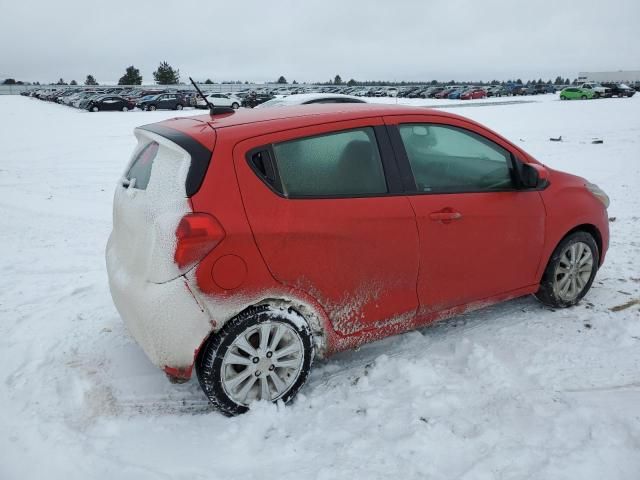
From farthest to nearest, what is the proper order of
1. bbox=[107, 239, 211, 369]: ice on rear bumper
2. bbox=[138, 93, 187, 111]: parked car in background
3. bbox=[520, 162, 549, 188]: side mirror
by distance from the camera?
bbox=[138, 93, 187, 111]: parked car in background < bbox=[520, 162, 549, 188]: side mirror < bbox=[107, 239, 211, 369]: ice on rear bumper

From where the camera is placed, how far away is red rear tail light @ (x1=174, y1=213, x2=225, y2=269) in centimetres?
270

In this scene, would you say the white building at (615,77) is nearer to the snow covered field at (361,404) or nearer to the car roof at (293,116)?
the snow covered field at (361,404)

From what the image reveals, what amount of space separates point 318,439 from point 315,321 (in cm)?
68

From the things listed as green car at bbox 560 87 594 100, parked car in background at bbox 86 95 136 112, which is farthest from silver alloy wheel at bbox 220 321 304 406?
green car at bbox 560 87 594 100

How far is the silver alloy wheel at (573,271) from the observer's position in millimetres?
4246

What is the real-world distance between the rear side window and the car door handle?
5.97ft

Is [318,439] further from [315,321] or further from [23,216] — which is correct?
[23,216]

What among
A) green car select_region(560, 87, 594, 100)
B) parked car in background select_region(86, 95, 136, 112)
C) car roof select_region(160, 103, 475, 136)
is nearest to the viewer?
car roof select_region(160, 103, 475, 136)

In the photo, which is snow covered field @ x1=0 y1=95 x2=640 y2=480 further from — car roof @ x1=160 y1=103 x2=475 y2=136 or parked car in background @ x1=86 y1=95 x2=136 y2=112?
parked car in background @ x1=86 y1=95 x2=136 y2=112

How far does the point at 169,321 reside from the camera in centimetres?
277

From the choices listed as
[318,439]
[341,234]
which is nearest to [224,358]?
[318,439]

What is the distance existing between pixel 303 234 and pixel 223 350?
2.60 ft

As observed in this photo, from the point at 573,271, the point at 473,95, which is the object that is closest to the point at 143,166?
the point at 573,271

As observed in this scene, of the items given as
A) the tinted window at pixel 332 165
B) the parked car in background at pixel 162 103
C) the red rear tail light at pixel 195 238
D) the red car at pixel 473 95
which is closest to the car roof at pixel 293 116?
the tinted window at pixel 332 165
